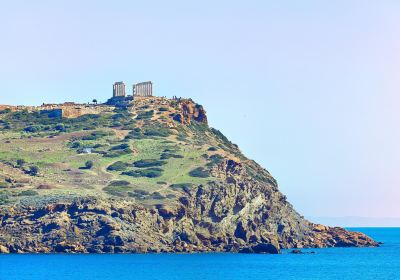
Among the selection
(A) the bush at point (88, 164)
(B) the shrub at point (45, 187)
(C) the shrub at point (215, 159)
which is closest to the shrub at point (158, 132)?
(C) the shrub at point (215, 159)

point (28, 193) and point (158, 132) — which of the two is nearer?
point (28, 193)

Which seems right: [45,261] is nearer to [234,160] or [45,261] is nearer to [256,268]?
[256,268]

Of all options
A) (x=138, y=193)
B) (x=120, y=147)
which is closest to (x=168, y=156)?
(x=120, y=147)

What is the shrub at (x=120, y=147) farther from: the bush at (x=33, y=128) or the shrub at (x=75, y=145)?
the bush at (x=33, y=128)

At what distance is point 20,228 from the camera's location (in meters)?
139

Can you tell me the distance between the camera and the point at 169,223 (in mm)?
144500

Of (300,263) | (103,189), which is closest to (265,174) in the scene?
(103,189)

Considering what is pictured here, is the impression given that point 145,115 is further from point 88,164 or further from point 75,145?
point 88,164

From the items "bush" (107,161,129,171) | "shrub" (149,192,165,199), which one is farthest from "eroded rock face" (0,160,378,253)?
"bush" (107,161,129,171)

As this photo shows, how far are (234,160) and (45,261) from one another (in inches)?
2057

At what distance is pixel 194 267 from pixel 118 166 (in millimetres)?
49703

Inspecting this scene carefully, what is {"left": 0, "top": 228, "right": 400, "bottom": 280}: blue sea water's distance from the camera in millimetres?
111188

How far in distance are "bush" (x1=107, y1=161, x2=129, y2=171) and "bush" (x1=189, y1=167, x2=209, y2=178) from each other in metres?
11.9

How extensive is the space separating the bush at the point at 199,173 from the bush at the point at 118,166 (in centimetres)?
1187
